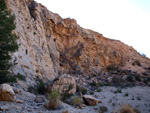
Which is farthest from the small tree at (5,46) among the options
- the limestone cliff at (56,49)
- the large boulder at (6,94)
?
the limestone cliff at (56,49)

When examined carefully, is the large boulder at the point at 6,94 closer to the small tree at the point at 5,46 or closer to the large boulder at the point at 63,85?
the small tree at the point at 5,46

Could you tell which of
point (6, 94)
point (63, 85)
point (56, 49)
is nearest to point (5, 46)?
point (6, 94)

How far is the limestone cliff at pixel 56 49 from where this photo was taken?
15.8 meters

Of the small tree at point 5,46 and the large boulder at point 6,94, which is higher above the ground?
the small tree at point 5,46

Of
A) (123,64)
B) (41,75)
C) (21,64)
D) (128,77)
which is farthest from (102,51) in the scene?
(21,64)

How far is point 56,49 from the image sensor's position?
2411 centimetres

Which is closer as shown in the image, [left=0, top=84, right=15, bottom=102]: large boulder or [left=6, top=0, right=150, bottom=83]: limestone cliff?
[left=0, top=84, right=15, bottom=102]: large boulder

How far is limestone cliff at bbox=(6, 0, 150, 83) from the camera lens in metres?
15.8

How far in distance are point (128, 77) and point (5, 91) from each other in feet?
71.6

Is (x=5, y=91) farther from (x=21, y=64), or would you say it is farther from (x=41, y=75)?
(x=41, y=75)

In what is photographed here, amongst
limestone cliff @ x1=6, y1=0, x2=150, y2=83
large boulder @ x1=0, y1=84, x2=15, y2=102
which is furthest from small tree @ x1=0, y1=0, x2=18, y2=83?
limestone cliff @ x1=6, y1=0, x2=150, y2=83

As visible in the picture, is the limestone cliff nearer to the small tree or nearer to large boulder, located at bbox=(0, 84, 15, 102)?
the small tree

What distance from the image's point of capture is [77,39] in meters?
28.6

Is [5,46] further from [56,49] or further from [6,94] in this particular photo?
[56,49]
